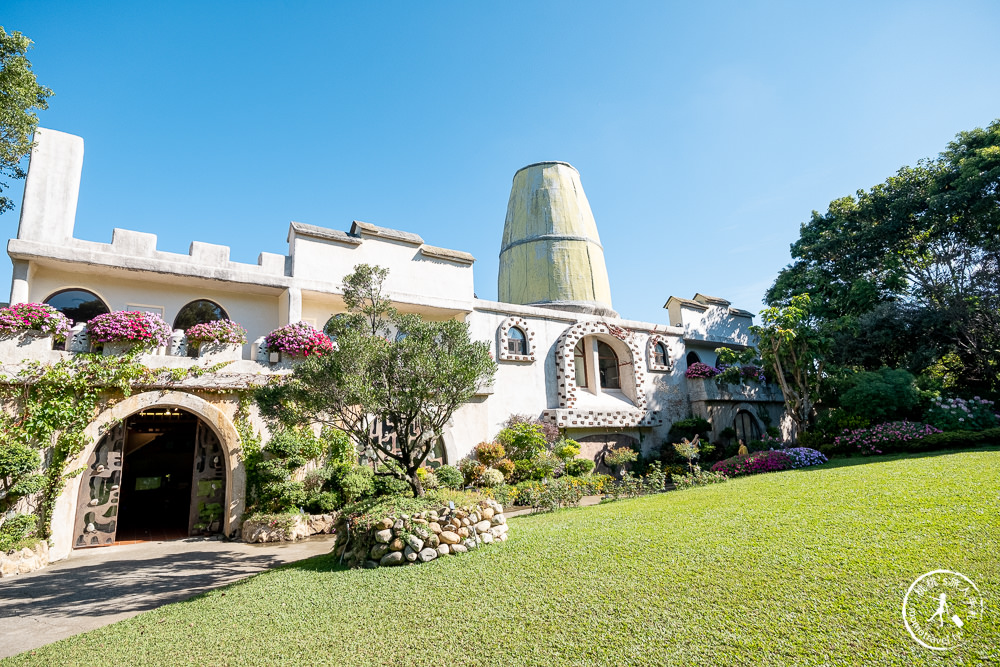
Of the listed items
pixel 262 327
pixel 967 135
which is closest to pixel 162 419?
pixel 262 327

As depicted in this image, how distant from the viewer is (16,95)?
9.97 metres

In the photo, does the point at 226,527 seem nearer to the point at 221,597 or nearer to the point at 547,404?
the point at 221,597

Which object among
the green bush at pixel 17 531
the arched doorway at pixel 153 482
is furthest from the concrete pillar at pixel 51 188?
the green bush at pixel 17 531

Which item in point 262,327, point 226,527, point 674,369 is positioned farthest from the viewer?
point 674,369

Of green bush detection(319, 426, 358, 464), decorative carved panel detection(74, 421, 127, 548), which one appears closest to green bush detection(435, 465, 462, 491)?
green bush detection(319, 426, 358, 464)

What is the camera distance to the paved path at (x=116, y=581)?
6.32m

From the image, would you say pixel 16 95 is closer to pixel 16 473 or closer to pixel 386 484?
pixel 16 473

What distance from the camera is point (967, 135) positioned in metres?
20.0

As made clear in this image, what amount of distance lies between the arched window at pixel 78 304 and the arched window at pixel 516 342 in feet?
37.8

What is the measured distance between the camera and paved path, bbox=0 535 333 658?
6316mm

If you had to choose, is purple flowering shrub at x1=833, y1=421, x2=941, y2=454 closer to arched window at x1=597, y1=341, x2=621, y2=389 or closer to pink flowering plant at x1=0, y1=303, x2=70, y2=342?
arched window at x1=597, y1=341, x2=621, y2=389

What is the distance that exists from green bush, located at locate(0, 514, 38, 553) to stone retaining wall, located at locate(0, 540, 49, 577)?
0.54ft

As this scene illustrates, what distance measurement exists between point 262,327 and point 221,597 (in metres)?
8.88

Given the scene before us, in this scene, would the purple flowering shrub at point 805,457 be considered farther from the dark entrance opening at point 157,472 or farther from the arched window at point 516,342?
the dark entrance opening at point 157,472
